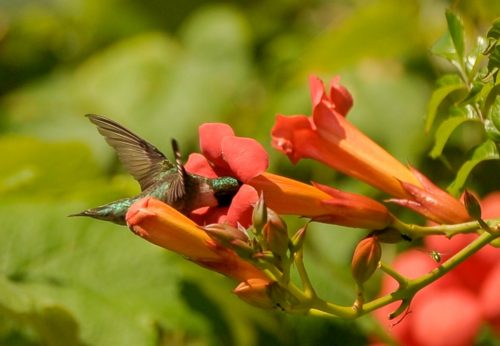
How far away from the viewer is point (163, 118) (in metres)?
4.59

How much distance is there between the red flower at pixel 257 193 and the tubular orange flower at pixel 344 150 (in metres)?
0.08

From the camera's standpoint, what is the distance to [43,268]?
9.71ft

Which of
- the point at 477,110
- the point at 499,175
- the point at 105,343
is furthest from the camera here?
the point at 499,175

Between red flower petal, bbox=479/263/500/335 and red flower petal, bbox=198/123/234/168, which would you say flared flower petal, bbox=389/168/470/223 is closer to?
red flower petal, bbox=198/123/234/168

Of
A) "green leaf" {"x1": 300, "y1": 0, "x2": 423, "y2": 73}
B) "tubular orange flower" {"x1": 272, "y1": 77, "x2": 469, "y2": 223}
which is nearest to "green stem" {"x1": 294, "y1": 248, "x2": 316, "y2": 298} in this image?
"tubular orange flower" {"x1": 272, "y1": 77, "x2": 469, "y2": 223}

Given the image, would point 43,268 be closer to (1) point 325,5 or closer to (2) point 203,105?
(2) point 203,105

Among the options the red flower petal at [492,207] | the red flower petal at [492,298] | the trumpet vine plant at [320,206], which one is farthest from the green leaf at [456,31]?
the red flower petal at [492,298]

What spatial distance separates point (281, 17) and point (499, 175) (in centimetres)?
250

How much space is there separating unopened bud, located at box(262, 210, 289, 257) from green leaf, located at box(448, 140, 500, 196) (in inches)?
13.7

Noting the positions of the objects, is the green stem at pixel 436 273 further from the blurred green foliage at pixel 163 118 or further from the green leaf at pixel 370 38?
the green leaf at pixel 370 38

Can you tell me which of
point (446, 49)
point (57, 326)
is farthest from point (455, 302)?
point (446, 49)

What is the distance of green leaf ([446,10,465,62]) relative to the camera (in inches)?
77.3

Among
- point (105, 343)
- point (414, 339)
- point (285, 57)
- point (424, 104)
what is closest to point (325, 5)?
point (285, 57)

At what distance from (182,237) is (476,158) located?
0.50 metres
